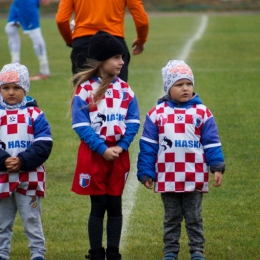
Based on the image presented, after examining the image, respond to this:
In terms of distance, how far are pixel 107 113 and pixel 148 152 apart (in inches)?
15.1

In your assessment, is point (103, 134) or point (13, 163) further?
point (103, 134)

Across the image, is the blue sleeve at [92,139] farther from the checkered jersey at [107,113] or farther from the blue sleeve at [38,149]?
the blue sleeve at [38,149]

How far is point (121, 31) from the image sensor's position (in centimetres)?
757

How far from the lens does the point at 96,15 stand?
745cm

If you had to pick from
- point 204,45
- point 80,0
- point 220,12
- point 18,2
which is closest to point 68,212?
point 80,0

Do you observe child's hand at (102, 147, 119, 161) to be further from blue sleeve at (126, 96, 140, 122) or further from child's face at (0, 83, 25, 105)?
child's face at (0, 83, 25, 105)

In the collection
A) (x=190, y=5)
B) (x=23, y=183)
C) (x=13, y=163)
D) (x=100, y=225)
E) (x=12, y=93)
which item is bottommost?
(x=100, y=225)

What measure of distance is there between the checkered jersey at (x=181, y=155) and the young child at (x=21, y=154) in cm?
77

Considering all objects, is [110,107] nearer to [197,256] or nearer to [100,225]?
[100,225]

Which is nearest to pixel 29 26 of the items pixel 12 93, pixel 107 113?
pixel 12 93

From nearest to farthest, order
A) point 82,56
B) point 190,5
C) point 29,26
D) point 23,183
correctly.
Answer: point 23,183 → point 82,56 → point 29,26 → point 190,5

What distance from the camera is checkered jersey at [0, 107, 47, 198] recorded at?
522 cm

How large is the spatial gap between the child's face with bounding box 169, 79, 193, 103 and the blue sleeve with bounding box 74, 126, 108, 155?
60 cm

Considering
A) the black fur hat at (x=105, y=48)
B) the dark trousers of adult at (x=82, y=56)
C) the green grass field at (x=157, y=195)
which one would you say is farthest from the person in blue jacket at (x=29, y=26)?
the black fur hat at (x=105, y=48)
